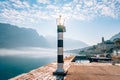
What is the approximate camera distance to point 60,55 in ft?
40.3

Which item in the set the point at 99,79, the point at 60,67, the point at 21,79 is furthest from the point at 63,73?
the point at 21,79

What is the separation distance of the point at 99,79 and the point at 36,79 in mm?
3252

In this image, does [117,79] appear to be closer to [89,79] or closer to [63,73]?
[89,79]

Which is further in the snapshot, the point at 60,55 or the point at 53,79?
the point at 60,55

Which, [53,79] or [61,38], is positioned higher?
[61,38]

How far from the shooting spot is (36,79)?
916cm

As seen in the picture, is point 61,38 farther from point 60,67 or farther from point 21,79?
point 21,79

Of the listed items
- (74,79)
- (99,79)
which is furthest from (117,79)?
(74,79)

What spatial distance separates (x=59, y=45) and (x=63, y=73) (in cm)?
198

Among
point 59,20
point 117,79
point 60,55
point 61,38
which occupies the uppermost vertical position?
point 59,20

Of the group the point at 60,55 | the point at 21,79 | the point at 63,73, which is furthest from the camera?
the point at 60,55

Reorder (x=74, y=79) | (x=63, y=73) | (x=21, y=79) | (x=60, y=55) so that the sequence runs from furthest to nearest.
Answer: (x=60, y=55)
(x=63, y=73)
(x=74, y=79)
(x=21, y=79)

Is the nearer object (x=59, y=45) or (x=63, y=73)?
(x=63, y=73)

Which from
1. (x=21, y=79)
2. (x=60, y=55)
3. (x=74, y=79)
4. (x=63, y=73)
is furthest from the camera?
(x=60, y=55)
